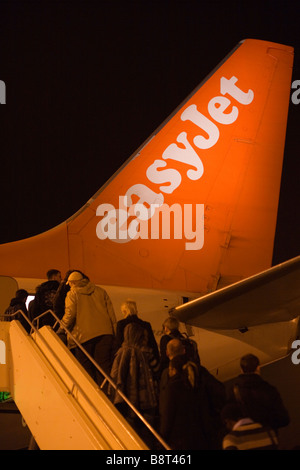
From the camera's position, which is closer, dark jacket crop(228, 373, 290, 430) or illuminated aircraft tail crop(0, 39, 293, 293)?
dark jacket crop(228, 373, 290, 430)

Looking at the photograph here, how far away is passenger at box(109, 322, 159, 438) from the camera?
16.9 feet

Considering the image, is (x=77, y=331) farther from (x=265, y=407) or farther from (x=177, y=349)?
(x=265, y=407)

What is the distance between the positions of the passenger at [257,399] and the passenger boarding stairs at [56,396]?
2.04 ft

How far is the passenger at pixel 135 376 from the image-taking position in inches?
203

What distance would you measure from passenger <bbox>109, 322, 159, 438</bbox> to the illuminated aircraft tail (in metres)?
3.85

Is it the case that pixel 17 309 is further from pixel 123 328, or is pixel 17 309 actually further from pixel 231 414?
pixel 231 414

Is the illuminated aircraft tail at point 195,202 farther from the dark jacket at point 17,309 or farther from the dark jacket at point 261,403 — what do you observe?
the dark jacket at point 261,403

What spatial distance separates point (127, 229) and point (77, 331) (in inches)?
139

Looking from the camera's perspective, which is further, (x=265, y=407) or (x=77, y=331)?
(x=77, y=331)

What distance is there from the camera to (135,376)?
203 inches

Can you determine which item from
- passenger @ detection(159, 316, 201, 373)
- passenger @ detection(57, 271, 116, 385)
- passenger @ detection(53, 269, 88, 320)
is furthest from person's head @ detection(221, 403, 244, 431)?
passenger @ detection(53, 269, 88, 320)

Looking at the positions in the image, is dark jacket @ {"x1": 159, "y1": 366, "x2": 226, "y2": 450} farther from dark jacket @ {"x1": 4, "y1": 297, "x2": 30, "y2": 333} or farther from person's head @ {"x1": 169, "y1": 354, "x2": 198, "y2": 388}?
dark jacket @ {"x1": 4, "y1": 297, "x2": 30, "y2": 333}

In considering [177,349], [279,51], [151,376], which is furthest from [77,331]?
→ [279,51]
